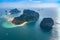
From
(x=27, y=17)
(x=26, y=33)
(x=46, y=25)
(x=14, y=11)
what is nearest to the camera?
(x=26, y=33)

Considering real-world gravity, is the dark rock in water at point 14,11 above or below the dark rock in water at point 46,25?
above

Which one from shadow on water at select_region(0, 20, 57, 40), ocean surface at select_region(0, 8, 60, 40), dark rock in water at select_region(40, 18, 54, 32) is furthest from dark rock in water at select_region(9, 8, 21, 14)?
dark rock in water at select_region(40, 18, 54, 32)

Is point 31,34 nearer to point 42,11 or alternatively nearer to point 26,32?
point 26,32

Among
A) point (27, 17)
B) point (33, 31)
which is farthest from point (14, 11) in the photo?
point (33, 31)

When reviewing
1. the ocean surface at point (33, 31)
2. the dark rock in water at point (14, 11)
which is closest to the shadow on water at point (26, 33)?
the ocean surface at point (33, 31)

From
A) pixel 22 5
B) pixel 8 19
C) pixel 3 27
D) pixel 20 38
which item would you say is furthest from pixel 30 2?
pixel 20 38

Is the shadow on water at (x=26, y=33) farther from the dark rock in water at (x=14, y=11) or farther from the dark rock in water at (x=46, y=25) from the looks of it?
the dark rock in water at (x=14, y=11)

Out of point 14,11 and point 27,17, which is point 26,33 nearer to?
point 27,17
